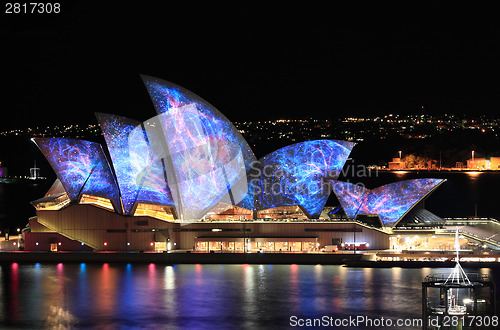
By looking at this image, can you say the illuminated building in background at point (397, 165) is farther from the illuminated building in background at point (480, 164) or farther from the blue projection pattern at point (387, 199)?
the blue projection pattern at point (387, 199)

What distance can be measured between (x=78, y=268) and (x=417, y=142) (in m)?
126

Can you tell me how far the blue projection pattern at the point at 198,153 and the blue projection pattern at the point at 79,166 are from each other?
3.39 m

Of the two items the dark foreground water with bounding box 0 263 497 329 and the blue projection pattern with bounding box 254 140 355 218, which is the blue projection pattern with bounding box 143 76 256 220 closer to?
the blue projection pattern with bounding box 254 140 355 218

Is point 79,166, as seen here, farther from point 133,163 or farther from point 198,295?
point 198,295

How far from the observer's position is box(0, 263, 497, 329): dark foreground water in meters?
29.3

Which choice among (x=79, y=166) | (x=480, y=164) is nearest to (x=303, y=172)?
(x=79, y=166)

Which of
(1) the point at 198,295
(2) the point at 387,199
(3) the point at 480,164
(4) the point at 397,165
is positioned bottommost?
(1) the point at 198,295

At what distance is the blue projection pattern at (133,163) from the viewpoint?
42.0 metres

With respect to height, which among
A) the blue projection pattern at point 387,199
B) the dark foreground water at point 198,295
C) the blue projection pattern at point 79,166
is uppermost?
the blue projection pattern at point 79,166

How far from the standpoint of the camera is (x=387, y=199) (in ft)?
146

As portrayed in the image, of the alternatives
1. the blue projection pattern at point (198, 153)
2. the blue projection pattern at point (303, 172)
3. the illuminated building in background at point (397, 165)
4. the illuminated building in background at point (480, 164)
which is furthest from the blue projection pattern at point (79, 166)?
the illuminated building in background at point (397, 165)

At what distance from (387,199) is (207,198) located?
31.2ft

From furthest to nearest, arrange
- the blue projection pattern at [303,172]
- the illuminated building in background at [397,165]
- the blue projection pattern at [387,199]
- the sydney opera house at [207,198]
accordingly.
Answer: the illuminated building in background at [397,165]
the blue projection pattern at [387,199]
the blue projection pattern at [303,172]
the sydney opera house at [207,198]

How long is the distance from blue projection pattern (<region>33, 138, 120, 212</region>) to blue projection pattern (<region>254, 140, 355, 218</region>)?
777 centimetres
